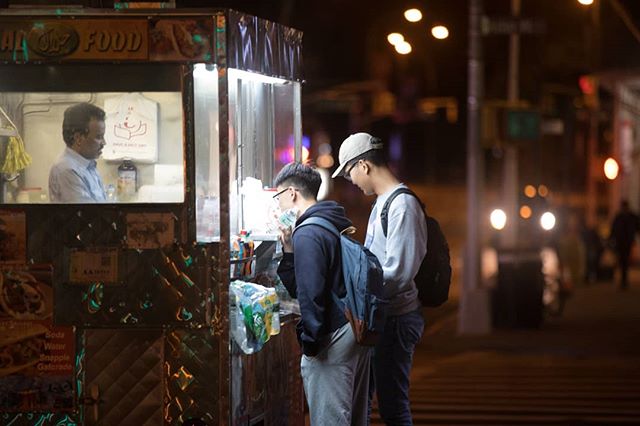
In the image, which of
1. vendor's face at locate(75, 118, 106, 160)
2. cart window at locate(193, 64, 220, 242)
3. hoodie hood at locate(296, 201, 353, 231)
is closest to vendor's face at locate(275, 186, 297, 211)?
hoodie hood at locate(296, 201, 353, 231)

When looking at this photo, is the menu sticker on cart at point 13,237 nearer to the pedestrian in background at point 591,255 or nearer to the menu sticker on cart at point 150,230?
the menu sticker on cart at point 150,230

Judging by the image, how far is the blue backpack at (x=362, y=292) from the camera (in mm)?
6246

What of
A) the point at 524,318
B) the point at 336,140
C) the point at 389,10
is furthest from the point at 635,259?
the point at 336,140

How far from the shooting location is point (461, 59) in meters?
63.3

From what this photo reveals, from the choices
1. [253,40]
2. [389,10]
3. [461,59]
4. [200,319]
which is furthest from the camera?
[461,59]

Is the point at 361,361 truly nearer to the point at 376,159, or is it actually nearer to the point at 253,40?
the point at 376,159

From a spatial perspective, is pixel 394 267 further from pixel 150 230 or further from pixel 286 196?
pixel 150 230

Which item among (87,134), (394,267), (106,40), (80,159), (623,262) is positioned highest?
(106,40)

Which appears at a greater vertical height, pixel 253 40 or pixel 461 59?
pixel 461 59

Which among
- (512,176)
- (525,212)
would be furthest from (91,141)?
(525,212)

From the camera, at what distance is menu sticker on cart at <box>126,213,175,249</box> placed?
6.31m

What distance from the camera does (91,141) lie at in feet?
21.2

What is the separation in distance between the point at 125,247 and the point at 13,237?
0.59 metres

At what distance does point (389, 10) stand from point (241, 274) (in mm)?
46706
